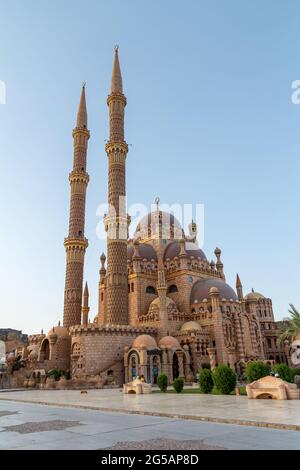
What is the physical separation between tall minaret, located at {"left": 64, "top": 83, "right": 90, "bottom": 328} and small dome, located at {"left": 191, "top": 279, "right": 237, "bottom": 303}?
14215 mm

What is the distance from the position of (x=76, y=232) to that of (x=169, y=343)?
57.6 feet

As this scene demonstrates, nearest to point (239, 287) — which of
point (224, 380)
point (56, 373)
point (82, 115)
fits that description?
point (56, 373)

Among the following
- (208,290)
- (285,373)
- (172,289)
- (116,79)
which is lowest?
(285,373)

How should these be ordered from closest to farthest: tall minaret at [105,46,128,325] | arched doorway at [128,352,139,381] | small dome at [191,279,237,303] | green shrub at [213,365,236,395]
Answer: green shrub at [213,365,236,395] < arched doorway at [128,352,139,381] < tall minaret at [105,46,128,325] < small dome at [191,279,237,303]

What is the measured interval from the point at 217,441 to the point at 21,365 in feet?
109

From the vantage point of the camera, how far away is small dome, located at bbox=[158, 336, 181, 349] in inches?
1423

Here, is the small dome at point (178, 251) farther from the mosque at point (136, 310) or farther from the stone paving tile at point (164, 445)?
the stone paving tile at point (164, 445)

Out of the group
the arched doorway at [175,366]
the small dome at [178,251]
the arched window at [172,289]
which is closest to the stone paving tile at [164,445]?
the arched doorway at [175,366]

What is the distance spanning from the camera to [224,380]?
18906mm

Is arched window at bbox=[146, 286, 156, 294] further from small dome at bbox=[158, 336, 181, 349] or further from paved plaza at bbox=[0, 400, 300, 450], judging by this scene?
paved plaza at bbox=[0, 400, 300, 450]

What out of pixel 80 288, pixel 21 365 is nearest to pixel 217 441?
pixel 21 365

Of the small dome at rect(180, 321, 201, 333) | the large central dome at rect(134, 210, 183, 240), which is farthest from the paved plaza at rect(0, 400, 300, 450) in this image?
the large central dome at rect(134, 210, 183, 240)

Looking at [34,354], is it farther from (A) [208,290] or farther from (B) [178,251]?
(B) [178,251]
